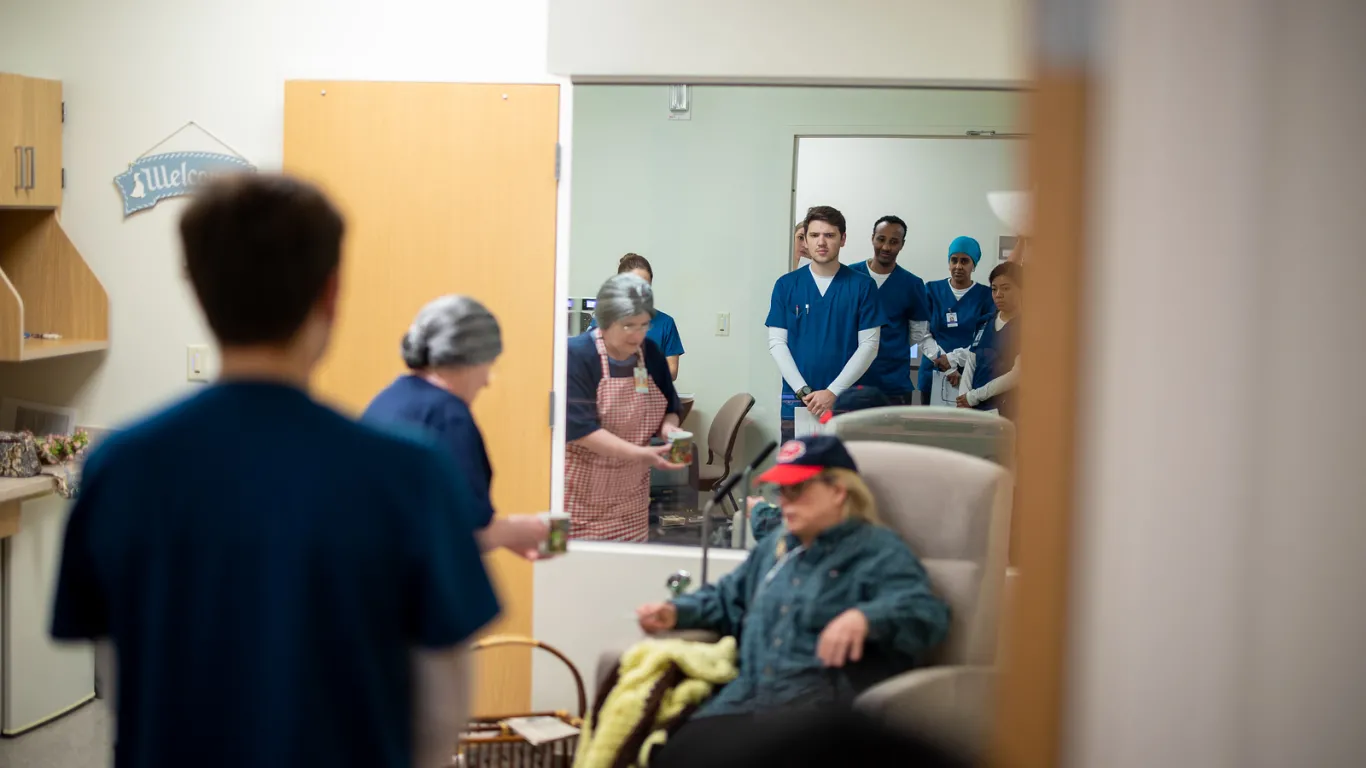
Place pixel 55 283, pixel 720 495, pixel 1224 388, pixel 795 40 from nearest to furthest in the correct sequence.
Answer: pixel 1224 388 < pixel 720 495 < pixel 795 40 < pixel 55 283

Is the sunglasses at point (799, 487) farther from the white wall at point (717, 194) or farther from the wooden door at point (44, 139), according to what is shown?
the wooden door at point (44, 139)

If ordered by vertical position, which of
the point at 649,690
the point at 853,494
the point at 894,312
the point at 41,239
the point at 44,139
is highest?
the point at 44,139

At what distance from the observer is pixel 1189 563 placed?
3.25 ft

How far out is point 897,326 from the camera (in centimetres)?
334

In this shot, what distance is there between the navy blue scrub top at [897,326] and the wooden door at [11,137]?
2.38m

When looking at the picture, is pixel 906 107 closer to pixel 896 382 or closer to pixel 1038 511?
pixel 896 382

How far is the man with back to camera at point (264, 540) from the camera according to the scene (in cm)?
111

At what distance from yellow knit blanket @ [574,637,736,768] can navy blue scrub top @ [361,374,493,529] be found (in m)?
0.45

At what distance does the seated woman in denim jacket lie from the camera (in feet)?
7.77

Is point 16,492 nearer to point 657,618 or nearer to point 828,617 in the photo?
point 657,618

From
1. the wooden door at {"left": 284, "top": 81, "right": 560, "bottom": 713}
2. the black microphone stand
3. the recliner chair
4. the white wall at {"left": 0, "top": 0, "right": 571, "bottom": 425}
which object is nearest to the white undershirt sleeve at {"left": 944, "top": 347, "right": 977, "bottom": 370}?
the black microphone stand

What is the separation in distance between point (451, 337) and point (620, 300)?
0.94 m

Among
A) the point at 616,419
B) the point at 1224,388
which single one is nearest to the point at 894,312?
the point at 616,419

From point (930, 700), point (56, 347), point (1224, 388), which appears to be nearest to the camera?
point (1224, 388)
